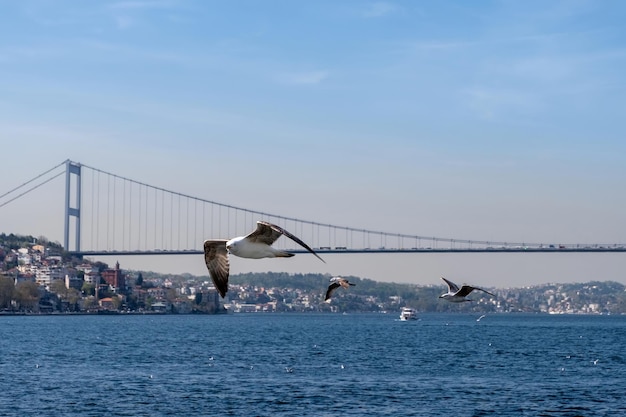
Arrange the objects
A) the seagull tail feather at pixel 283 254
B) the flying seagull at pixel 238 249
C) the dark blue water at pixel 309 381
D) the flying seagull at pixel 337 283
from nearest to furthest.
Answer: the seagull tail feather at pixel 283 254 → the flying seagull at pixel 238 249 → the flying seagull at pixel 337 283 → the dark blue water at pixel 309 381

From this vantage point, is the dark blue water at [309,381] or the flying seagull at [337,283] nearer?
the flying seagull at [337,283]

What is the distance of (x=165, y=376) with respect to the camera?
34594mm

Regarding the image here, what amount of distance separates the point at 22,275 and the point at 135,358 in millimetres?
106420

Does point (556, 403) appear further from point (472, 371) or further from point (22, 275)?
point (22, 275)

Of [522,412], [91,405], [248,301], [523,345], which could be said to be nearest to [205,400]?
[91,405]

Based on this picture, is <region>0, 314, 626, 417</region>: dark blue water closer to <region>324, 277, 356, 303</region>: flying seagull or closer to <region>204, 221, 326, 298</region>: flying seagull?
<region>324, 277, 356, 303</region>: flying seagull

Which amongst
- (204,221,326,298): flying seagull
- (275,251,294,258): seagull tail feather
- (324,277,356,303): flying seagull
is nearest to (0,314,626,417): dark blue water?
(324,277,356,303): flying seagull

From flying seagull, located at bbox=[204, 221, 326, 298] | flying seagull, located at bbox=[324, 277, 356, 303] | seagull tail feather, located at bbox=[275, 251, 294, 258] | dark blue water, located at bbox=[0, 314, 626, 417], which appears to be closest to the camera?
seagull tail feather, located at bbox=[275, 251, 294, 258]

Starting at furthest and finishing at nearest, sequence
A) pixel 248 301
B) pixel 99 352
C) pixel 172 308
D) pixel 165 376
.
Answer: pixel 248 301 < pixel 172 308 < pixel 99 352 < pixel 165 376

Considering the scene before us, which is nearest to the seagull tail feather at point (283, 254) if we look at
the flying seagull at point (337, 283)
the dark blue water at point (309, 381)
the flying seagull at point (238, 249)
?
the flying seagull at point (238, 249)

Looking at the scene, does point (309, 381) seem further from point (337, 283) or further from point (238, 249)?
point (238, 249)

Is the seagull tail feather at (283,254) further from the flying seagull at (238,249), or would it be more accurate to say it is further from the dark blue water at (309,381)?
the dark blue water at (309,381)

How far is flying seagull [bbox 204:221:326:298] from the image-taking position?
34.1 ft

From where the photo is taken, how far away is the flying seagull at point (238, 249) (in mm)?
10398
